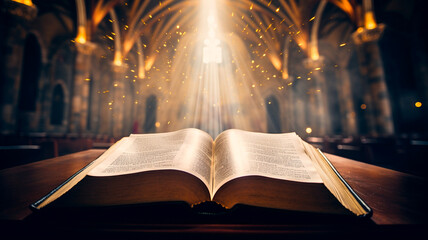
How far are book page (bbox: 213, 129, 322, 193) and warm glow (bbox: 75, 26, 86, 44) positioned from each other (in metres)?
7.40

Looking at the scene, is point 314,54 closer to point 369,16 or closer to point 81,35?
point 369,16

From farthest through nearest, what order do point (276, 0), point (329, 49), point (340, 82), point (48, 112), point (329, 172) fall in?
point (329, 49), point (340, 82), point (48, 112), point (276, 0), point (329, 172)

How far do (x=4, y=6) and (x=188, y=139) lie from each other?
22.5 ft

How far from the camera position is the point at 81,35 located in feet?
20.4

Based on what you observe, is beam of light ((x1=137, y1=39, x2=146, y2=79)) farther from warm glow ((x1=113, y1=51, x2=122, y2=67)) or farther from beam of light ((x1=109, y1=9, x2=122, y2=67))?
warm glow ((x1=113, y1=51, x2=122, y2=67))

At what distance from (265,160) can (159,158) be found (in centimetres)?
30

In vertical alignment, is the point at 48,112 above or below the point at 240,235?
above

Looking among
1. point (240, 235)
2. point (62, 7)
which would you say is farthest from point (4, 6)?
point (240, 235)

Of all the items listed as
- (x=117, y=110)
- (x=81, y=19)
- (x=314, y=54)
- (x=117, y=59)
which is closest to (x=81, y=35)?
(x=81, y=19)

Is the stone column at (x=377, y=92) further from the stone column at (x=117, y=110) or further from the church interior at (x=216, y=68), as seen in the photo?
the stone column at (x=117, y=110)

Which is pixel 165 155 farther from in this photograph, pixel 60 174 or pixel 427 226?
pixel 427 226

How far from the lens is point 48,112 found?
8.97 meters

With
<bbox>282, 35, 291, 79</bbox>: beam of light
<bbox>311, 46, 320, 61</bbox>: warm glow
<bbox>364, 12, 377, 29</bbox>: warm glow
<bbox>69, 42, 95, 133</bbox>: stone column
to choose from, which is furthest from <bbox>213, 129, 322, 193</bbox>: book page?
<bbox>282, 35, 291, 79</bbox>: beam of light

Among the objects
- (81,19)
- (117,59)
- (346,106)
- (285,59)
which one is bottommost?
(346,106)
